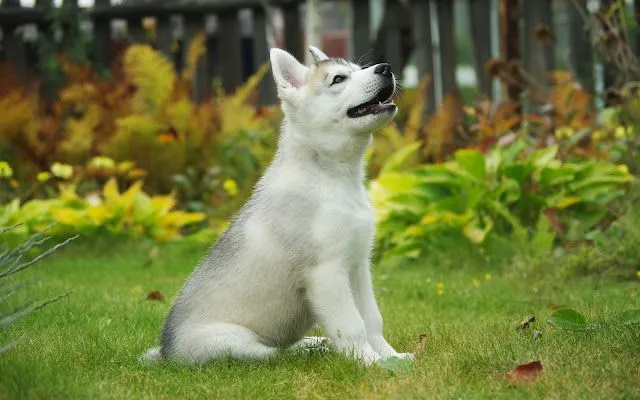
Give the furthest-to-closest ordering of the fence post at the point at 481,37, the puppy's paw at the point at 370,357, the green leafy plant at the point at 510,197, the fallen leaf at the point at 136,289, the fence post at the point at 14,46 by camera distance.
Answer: the fence post at the point at 14,46 < the fence post at the point at 481,37 < the green leafy plant at the point at 510,197 < the fallen leaf at the point at 136,289 < the puppy's paw at the point at 370,357

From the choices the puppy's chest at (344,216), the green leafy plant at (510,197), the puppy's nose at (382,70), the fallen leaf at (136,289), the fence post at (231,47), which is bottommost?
the fallen leaf at (136,289)

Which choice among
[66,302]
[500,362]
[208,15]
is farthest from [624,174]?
[208,15]

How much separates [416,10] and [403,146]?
1868 millimetres

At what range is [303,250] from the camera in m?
3.77

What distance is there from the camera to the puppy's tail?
391cm

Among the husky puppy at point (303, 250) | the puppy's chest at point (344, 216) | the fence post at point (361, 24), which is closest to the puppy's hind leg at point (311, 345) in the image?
the husky puppy at point (303, 250)

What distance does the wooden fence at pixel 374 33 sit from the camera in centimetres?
888

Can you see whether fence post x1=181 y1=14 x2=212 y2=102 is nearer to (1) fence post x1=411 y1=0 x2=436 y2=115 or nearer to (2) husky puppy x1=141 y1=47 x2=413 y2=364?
(1) fence post x1=411 y1=0 x2=436 y2=115

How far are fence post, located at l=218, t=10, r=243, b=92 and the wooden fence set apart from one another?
0.01 meters

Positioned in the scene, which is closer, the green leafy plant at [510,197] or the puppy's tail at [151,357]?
the puppy's tail at [151,357]

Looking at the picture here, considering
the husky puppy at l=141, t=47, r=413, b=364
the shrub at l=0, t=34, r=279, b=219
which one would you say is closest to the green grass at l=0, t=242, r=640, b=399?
the husky puppy at l=141, t=47, r=413, b=364

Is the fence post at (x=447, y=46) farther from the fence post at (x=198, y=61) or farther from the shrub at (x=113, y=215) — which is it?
the shrub at (x=113, y=215)

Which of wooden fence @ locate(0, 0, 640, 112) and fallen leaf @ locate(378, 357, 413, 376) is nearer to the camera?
fallen leaf @ locate(378, 357, 413, 376)

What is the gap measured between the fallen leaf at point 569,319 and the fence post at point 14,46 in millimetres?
7859
